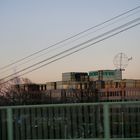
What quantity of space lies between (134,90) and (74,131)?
10365 cm

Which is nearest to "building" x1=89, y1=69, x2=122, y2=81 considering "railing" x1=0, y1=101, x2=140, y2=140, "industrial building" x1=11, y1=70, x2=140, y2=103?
"industrial building" x1=11, y1=70, x2=140, y2=103

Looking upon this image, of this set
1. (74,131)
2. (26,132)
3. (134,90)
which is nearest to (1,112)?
(26,132)

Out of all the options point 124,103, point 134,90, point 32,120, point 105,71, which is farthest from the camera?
point 105,71

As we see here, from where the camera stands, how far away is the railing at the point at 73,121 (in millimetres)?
7273

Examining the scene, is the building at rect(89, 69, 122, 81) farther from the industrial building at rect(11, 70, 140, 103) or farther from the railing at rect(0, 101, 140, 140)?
the railing at rect(0, 101, 140, 140)

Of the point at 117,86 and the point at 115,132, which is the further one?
the point at 117,86

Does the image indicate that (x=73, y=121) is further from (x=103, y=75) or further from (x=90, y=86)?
(x=103, y=75)

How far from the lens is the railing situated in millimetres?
7273

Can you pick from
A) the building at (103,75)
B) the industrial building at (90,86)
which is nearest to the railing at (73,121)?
the industrial building at (90,86)

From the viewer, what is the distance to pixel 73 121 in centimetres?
752

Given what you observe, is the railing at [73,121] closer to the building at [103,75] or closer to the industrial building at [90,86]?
the industrial building at [90,86]

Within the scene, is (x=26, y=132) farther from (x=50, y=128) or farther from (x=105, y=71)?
(x=105, y=71)

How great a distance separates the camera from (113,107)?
7.31m

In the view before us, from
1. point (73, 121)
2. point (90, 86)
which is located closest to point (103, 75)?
point (90, 86)
